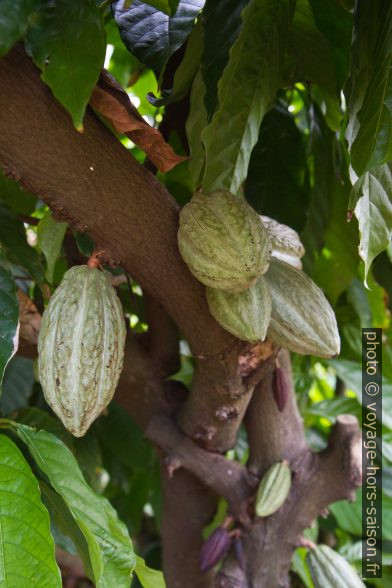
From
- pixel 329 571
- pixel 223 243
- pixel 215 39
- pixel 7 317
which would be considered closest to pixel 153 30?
pixel 215 39

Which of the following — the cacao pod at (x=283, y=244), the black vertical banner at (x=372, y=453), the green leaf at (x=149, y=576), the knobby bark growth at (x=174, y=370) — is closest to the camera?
the knobby bark growth at (x=174, y=370)

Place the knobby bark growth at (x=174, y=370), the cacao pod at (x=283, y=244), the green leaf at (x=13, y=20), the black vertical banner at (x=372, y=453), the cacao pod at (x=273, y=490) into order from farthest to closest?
the black vertical banner at (x=372, y=453)
the cacao pod at (x=273, y=490)
the cacao pod at (x=283, y=244)
the knobby bark growth at (x=174, y=370)
the green leaf at (x=13, y=20)

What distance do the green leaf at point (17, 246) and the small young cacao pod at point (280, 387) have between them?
0.45 metres

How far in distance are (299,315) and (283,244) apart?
4.8 inches

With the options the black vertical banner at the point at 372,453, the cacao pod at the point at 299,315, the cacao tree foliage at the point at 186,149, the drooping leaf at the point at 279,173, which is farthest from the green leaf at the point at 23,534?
the black vertical banner at the point at 372,453

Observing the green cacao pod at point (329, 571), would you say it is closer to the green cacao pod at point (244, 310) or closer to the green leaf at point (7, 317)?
the green cacao pod at point (244, 310)

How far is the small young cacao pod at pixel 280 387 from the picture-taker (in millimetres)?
1168

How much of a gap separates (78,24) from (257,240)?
33cm

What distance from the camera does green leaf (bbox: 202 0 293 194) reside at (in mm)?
880

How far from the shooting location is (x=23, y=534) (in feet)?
2.34

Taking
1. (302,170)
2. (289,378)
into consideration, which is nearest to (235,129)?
(302,170)

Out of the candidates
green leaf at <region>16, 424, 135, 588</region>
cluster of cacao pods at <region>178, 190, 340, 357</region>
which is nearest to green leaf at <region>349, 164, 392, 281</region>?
cluster of cacao pods at <region>178, 190, 340, 357</region>

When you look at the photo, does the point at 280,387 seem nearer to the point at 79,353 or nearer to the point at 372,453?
the point at 372,453

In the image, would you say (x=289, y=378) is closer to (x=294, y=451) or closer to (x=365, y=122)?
(x=294, y=451)
